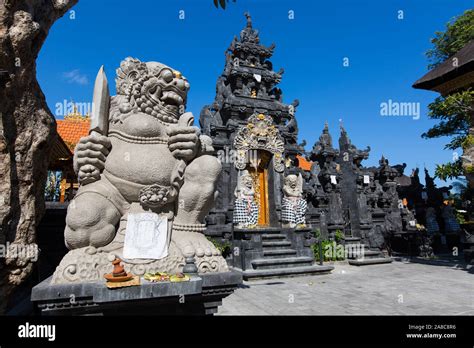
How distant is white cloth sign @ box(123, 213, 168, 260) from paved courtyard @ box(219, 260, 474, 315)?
303 centimetres

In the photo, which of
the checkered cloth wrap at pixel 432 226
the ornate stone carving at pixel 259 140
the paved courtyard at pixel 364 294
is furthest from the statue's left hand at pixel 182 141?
the checkered cloth wrap at pixel 432 226

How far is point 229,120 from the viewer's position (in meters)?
13.5

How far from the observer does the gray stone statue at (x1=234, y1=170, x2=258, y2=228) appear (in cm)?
1252

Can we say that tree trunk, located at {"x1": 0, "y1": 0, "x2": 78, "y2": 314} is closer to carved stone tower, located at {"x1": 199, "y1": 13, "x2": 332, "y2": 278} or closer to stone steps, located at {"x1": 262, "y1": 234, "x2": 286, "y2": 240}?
carved stone tower, located at {"x1": 199, "y1": 13, "x2": 332, "y2": 278}

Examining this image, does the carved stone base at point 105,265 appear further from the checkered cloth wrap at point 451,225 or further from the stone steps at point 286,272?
the checkered cloth wrap at point 451,225

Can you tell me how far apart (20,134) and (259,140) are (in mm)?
10335

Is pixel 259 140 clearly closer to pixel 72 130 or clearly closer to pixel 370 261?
pixel 370 261

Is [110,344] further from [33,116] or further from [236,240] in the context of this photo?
[236,240]

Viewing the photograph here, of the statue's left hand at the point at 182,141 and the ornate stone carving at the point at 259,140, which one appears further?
the ornate stone carving at the point at 259,140

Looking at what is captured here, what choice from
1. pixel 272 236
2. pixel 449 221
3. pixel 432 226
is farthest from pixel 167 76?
pixel 449 221

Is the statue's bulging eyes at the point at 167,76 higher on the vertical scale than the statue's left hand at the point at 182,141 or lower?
higher

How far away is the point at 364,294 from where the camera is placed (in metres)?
7.37

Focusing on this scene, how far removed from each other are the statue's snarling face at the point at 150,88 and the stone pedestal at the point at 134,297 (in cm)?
215

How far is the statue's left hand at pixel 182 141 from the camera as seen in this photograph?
382 cm
